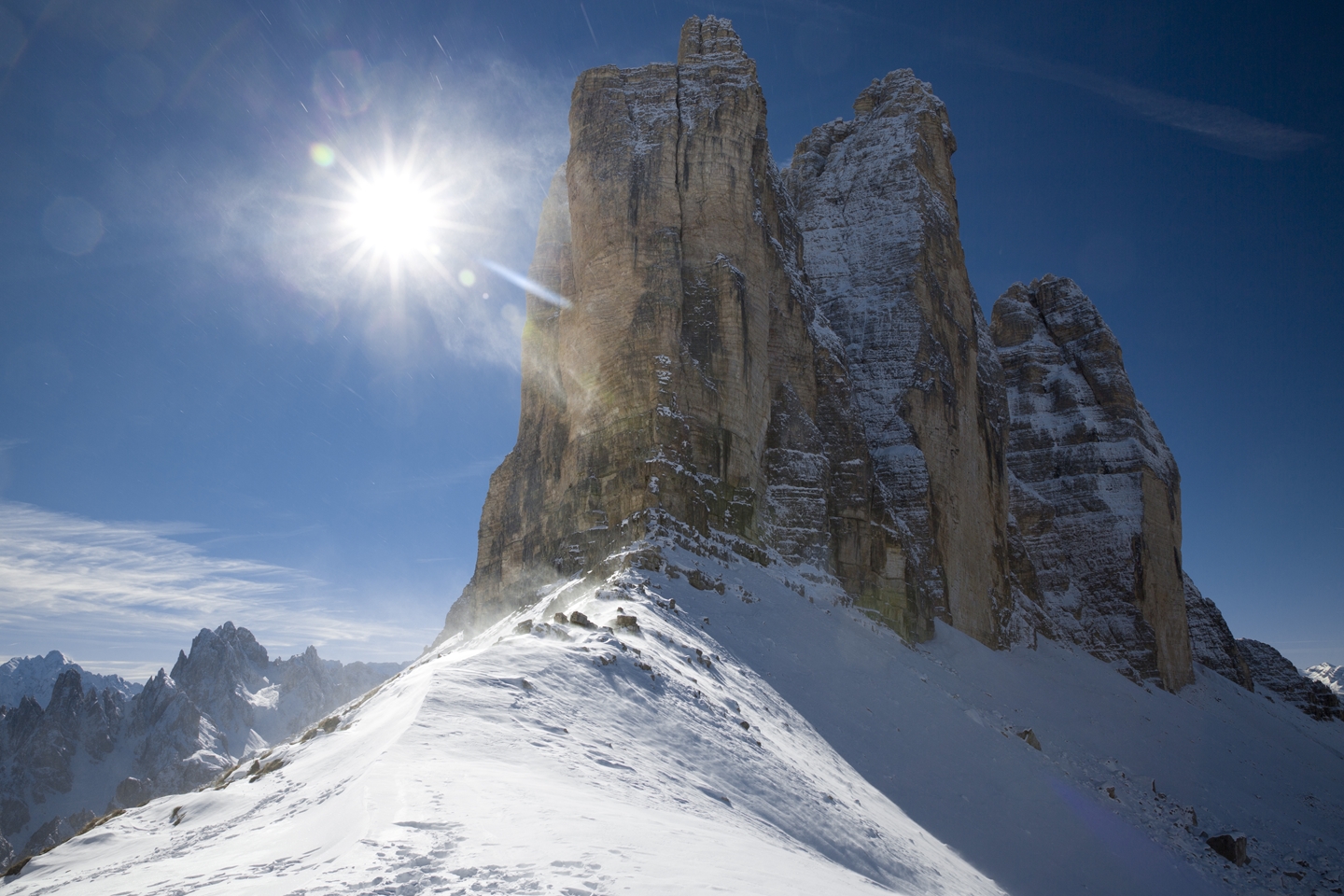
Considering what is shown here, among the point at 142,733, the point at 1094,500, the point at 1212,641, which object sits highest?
the point at 1094,500

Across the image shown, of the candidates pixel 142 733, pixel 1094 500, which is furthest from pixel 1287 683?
pixel 142 733

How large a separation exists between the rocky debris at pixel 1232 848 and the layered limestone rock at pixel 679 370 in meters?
11.8

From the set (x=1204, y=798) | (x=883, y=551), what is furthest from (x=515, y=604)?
(x=1204, y=798)

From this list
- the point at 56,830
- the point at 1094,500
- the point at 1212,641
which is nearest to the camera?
the point at 1094,500

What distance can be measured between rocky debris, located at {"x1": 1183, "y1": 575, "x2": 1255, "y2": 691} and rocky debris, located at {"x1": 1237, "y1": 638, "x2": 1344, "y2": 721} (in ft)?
20.3

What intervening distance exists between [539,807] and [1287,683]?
290ft

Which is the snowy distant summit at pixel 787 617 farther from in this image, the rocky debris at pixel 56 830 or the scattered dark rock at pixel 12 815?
the scattered dark rock at pixel 12 815

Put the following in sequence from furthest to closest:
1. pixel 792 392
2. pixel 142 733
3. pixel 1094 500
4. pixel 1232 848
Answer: pixel 142 733 → pixel 1094 500 → pixel 792 392 → pixel 1232 848

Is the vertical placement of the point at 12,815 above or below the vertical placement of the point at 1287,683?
below

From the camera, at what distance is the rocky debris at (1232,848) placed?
20.0m

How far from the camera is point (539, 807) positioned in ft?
18.5

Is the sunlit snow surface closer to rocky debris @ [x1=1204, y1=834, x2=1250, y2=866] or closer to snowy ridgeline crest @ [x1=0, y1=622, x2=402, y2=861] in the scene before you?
rocky debris @ [x1=1204, y1=834, x2=1250, y2=866]

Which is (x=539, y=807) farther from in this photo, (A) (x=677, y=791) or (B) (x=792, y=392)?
(B) (x=792, y=392)

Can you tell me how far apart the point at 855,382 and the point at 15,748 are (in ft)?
434
